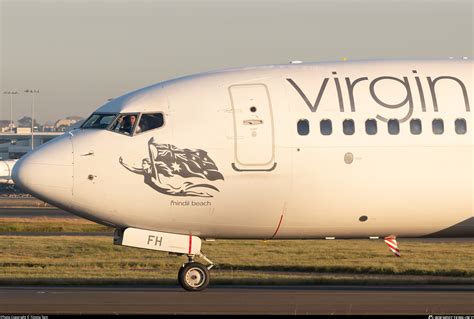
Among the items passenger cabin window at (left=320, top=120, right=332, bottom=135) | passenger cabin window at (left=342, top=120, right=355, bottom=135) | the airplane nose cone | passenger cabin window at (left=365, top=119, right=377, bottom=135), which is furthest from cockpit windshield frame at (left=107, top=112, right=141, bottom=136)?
passenger cabin window at (left=365, top=119, right=377, bottom=135)

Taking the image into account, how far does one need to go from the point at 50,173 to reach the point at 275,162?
16.2 feet

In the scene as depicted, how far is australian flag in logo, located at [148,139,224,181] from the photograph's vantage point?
2356 centimetres

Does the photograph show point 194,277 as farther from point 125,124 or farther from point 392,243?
point 392,243

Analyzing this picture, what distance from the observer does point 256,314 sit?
20266 mm

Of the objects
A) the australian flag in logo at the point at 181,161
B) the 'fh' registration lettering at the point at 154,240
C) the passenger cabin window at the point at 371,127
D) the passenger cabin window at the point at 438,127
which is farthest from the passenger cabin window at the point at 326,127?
the 'fh' registration lettering at the point at 154,240

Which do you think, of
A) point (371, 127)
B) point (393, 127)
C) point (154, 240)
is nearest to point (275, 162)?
point (371, 127)

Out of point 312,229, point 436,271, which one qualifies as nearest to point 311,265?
point 436,271

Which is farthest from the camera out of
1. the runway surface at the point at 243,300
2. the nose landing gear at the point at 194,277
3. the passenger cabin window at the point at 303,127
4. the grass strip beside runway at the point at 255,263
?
the grass strip beside runway at the point at 255,263

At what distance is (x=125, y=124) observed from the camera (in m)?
23.9

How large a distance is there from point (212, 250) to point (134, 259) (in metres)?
4.33

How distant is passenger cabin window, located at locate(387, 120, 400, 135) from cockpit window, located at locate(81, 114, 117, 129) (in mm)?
6172

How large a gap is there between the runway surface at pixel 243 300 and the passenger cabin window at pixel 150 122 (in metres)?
3.76

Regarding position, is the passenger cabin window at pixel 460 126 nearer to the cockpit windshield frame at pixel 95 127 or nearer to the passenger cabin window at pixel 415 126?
the passenger cabin window at pixel 415 126

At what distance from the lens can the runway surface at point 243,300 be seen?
20.9 meters
